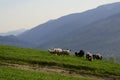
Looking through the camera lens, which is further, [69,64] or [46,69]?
[69,64]

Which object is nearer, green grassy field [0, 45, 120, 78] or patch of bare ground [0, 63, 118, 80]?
patch of bare ground [0, 63, 118, 80]

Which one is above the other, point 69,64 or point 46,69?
point 69,64

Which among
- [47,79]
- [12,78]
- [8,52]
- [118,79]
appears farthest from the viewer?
[8,52]

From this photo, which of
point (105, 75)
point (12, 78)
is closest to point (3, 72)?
point (12, 78)

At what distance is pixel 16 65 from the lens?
143ft

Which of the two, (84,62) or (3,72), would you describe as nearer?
(3,72)

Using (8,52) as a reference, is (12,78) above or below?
below

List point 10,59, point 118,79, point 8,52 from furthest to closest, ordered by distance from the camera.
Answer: point 8,52 → point 10,59 → point 118,79

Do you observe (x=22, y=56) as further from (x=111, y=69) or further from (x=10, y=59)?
(x=111, y=69)

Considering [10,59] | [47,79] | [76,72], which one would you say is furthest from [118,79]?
[10,59]

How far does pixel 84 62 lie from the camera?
4822 cm

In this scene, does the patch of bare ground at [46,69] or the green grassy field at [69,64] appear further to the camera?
the green grassy field at [69,64]

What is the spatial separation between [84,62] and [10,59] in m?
10.8

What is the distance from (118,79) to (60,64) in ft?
Result: 27.5
